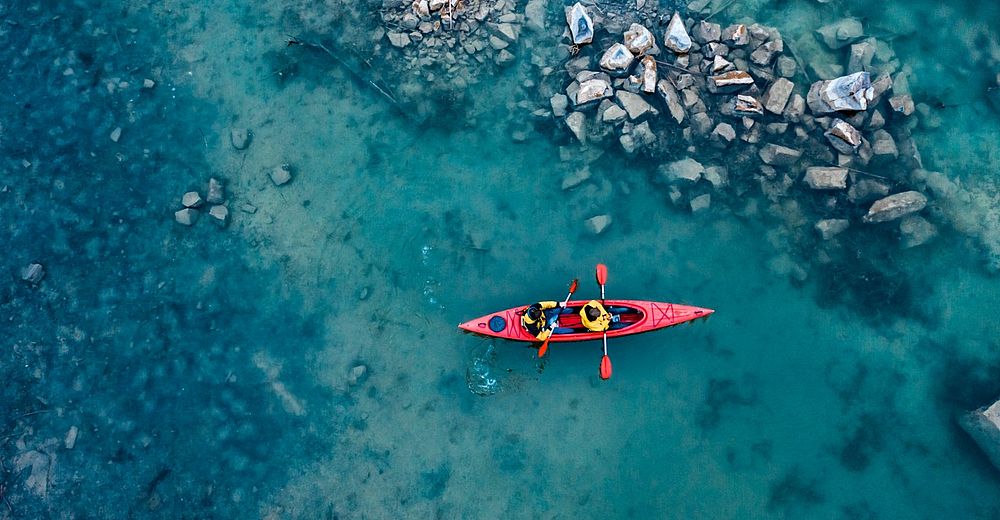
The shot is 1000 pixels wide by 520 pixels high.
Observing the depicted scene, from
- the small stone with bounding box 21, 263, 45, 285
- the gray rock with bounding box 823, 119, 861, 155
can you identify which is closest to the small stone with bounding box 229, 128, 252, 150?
the small stone with bounding box 21, 263, 45, 285

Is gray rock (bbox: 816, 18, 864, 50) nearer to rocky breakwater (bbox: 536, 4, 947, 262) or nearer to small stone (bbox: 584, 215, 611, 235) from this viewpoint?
rocky breakwater (bbox: 536, 4, 947, 262)

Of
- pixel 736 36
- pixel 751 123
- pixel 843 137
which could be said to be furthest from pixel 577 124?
pixel 843 137

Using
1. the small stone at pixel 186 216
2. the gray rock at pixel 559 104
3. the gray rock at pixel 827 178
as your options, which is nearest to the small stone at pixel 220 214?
the small stone at pixel 186 216

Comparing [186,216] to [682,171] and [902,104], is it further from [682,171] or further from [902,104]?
[902,104]

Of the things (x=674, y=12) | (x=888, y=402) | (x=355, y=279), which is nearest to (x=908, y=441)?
(x=888, y=402)

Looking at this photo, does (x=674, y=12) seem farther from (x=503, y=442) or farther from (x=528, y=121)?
(x=503, y=442)

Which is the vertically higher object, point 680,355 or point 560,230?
point 560,230

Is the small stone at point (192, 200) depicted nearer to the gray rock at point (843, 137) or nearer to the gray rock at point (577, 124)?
the gray rock at point (577, 124)
